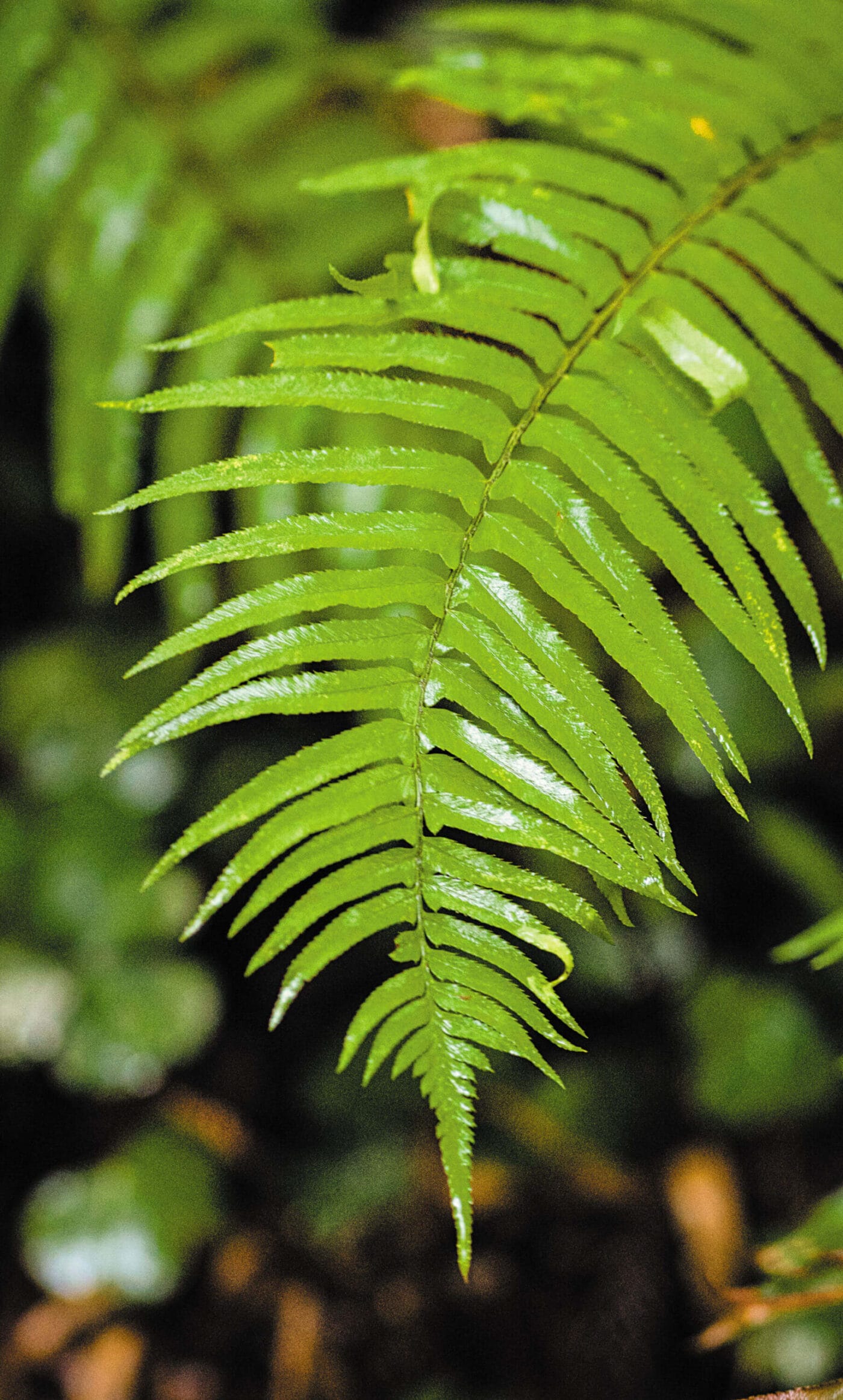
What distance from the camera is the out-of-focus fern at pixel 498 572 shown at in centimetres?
57

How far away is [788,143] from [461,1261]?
960 mm

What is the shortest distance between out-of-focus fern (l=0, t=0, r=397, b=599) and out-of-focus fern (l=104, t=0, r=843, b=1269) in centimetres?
63

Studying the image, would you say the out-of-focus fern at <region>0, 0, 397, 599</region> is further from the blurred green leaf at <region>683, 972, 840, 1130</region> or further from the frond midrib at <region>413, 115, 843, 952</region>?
the blurred green leaf at <region>683, 972, 840, 1130</region>

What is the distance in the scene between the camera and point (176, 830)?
1.83 m

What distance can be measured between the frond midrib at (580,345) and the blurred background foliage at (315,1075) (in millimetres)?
550

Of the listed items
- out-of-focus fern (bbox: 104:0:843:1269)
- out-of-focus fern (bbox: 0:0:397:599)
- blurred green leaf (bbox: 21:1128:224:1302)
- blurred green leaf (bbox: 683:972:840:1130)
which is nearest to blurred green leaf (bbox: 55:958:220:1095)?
blurred green leaf (bbox: 21:1128:224:1302)

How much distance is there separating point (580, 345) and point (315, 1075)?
1517mm

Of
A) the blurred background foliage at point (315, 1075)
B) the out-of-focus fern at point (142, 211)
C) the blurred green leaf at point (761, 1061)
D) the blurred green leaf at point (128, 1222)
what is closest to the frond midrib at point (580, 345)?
the blurred background foliage at point (315, 1075)

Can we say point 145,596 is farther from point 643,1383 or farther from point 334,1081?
point 643,1383

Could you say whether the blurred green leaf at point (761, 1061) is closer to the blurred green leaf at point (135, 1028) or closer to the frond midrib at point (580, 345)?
the blurred green leaf at point (135, 1028)

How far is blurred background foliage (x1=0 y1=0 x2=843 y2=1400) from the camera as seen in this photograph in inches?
55.1

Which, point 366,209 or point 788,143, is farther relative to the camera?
point 366,209

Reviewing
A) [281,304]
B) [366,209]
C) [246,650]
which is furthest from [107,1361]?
[366,209]

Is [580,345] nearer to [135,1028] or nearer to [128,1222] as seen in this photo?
[135,1028]
